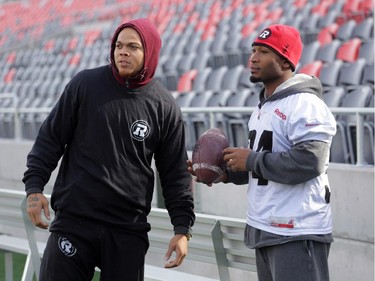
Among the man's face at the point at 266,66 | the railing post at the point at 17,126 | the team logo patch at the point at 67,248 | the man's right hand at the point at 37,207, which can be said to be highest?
the man's face at the point at 266,66

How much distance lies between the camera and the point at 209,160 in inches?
144

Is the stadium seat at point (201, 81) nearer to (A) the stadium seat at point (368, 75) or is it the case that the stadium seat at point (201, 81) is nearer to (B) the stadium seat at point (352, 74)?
(B) the stadium seat at point (352, 74)

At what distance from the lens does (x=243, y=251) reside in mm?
4453

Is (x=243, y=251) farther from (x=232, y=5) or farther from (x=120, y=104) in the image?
(x=232, y=5)

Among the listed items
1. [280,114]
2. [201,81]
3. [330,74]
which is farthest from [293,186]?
[201,81]

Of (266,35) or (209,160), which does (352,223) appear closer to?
(209,160)

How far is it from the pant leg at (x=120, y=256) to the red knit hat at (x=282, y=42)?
945mm

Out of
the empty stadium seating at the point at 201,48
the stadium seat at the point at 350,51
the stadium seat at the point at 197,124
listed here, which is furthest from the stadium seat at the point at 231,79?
the stadium seat at the point at 197,124

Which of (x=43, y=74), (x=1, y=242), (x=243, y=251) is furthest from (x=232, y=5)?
(x=243, y=251)

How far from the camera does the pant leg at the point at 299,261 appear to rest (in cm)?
333

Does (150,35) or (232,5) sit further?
(232,5)

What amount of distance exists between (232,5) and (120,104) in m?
14.9

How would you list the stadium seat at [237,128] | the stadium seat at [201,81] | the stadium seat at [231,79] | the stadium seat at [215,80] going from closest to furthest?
the stadium seat at [237,128] < the stadium seat at [231,79] < the stadium seat at [215,80] < the stadium seat at [201,81]

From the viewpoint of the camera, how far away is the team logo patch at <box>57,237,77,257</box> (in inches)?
142
